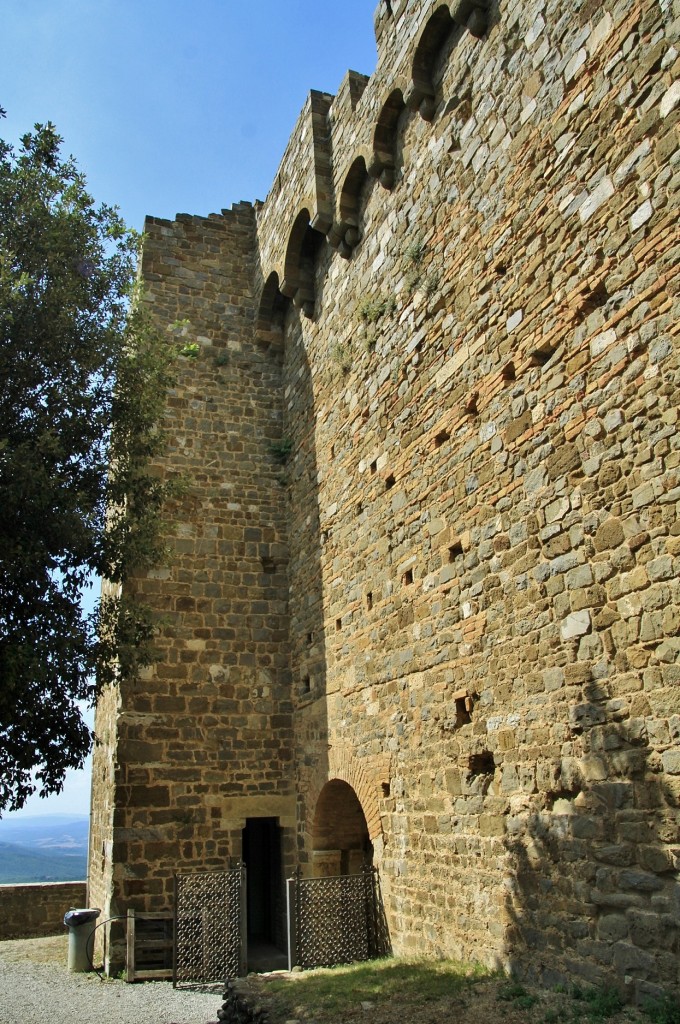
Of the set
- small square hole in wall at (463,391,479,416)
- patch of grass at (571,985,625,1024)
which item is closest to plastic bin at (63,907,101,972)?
patch of grass at (571,985,625,1024)

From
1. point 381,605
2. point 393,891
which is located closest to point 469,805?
point 393,891

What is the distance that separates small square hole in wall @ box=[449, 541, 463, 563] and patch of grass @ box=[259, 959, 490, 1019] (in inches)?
119

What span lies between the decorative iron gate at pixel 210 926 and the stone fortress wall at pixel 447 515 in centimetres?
96

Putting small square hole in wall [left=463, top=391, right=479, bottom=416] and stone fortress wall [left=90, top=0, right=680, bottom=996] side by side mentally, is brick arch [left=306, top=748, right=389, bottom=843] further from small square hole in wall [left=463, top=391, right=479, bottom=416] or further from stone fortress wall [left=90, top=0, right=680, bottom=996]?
small square hole in wall [left=463, top=391, right=479, bottom=416]

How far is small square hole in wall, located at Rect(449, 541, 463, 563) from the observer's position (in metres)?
6.41

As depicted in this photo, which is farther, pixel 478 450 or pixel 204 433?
pixel 204 433

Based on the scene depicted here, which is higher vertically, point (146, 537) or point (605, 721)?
Answer: point (146, 537)

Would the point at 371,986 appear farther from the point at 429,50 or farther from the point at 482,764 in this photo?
the point at 429,50

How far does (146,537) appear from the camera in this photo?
7.99 metres

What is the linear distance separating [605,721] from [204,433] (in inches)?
311

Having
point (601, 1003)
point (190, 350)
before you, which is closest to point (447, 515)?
point (601, 1003)

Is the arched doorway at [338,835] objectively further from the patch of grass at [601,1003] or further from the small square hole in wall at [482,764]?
the patch of grass at [601,1003]

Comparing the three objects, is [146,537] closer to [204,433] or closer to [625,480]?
[204,433]

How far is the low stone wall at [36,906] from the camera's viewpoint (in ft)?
40.3
